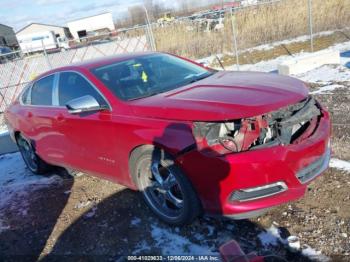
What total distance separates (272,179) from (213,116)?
2.27 feet

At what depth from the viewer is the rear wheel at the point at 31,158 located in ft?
19.1

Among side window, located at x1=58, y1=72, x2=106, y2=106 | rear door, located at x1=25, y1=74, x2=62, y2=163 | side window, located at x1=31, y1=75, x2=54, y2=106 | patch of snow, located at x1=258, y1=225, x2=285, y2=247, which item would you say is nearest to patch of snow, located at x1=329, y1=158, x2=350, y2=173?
patch of snow, located at x1=258, y1=225, x2=285, y2=247

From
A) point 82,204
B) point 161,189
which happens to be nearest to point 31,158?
point 82,204

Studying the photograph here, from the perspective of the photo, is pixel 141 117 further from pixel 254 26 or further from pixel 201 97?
pixel 254 26

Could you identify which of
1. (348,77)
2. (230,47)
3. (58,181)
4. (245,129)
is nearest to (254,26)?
(230,47)

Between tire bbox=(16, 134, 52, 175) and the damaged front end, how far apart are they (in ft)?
11.6

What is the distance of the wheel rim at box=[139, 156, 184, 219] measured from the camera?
3.49m

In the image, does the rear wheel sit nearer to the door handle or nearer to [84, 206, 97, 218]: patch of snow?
the door handle

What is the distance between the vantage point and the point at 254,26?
1595 cm

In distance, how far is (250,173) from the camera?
9.56 ft

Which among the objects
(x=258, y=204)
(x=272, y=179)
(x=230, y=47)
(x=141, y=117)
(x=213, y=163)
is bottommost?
(x=230, y=47)

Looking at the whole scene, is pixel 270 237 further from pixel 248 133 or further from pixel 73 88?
pixel 73 88

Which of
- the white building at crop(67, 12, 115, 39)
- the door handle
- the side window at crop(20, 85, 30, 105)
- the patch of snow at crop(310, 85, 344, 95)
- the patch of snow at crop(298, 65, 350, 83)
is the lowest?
the white building at crop(67, 12, 115, 39)

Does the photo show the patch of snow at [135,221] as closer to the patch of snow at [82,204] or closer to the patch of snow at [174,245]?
the patch of snow at [174,245]
